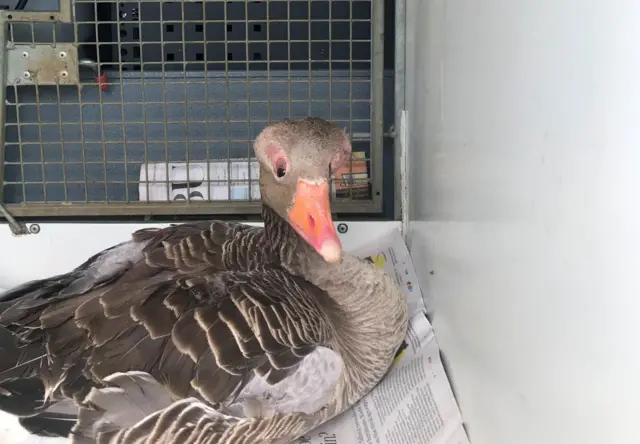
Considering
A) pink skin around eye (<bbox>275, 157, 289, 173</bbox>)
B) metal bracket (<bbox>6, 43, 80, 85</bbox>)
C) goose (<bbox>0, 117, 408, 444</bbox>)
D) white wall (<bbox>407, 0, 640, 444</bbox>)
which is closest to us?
white wall (<bbox>407, 0, 640, 444</bbox>)

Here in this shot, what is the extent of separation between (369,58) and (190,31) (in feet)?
1.30

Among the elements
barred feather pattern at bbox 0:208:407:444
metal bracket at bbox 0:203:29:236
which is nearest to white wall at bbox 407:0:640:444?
barred feather pattern at bbox 0:208:407:444

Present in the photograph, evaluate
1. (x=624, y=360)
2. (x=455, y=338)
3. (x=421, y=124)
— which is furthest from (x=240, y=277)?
(x=624, y=360)

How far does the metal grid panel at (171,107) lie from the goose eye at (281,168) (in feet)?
1.29

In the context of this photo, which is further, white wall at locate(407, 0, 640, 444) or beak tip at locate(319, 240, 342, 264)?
beak tip at locate(319, 240, 342, 264)

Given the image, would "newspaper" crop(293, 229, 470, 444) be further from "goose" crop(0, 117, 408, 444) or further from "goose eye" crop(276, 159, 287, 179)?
"goose eye" crop(276, 159, 287, 179)

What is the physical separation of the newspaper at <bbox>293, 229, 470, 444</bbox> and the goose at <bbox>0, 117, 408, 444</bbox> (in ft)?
0.16

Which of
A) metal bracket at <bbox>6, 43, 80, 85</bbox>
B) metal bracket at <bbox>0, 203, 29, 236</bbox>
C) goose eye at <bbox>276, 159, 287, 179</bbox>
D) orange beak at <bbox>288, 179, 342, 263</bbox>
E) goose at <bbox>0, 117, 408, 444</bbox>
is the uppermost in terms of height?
metal bracket at <bbox>6, 43, 80, 85</bbox>

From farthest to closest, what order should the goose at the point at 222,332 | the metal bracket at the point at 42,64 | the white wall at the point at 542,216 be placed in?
the metal bracket at the point at 42,64
the goose at the point at 222,332
the white wall at the point at 542,216

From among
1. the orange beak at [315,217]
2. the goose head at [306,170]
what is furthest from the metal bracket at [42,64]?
the orange beak at [315,217]

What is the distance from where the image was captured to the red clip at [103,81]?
1263 mm

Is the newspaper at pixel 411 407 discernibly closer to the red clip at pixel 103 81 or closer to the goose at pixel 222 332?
the goose at pixel 222 332

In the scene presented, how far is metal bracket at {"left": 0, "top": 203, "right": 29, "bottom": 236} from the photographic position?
1.27m

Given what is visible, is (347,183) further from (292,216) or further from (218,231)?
(292,216)
